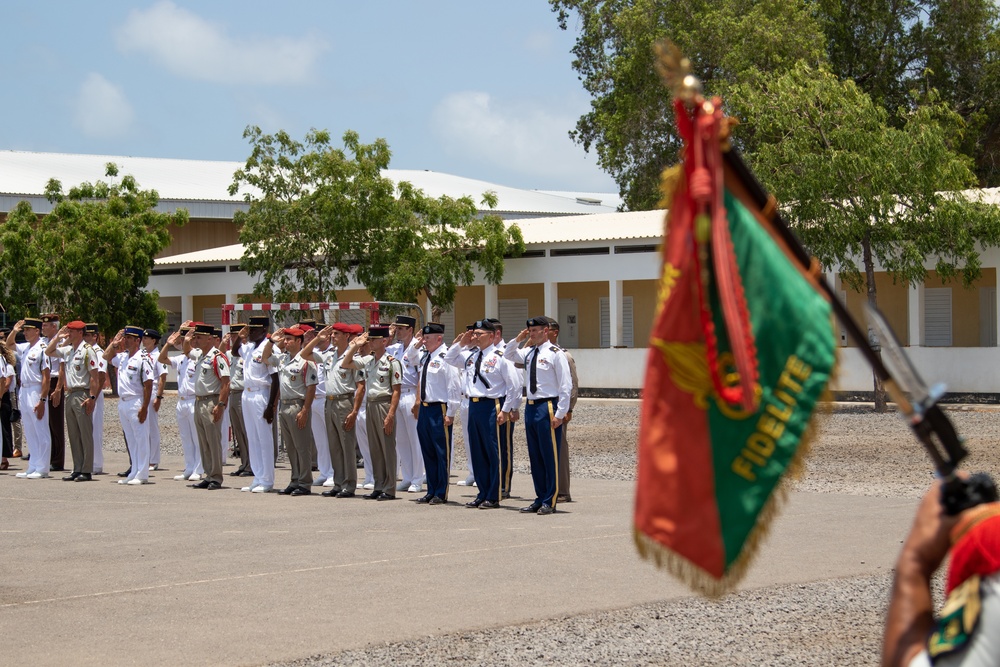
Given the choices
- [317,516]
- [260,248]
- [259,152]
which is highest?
[259,152]

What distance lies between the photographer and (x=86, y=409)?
16.9 meters

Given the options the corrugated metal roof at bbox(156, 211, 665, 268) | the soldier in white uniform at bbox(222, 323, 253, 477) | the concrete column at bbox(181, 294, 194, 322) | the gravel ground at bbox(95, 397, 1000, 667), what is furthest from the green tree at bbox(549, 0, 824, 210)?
the gravel ground at bbox(95, 397, 1000, 667)

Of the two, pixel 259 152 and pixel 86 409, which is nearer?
pixel 86 409

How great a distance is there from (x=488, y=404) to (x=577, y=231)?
21908 millimetres

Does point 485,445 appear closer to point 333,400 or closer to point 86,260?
→ point 333,400

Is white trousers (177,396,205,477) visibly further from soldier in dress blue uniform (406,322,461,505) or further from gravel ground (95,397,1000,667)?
gravel ground (95,397,1000,667)

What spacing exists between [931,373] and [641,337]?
29.7 feet

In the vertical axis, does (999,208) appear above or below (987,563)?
above

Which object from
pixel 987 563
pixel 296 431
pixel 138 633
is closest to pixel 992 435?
pixel 296 431

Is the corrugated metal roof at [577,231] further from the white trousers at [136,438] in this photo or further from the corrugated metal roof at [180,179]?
the white trousers at [136,438]

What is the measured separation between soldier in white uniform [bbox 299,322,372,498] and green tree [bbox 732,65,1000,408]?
1240 cm

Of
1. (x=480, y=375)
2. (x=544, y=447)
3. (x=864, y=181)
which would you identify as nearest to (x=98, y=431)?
(x=480, y=375)

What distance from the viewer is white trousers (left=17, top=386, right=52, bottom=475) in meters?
17.6

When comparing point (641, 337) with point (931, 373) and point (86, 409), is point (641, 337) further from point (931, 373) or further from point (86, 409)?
point (86, 409)
